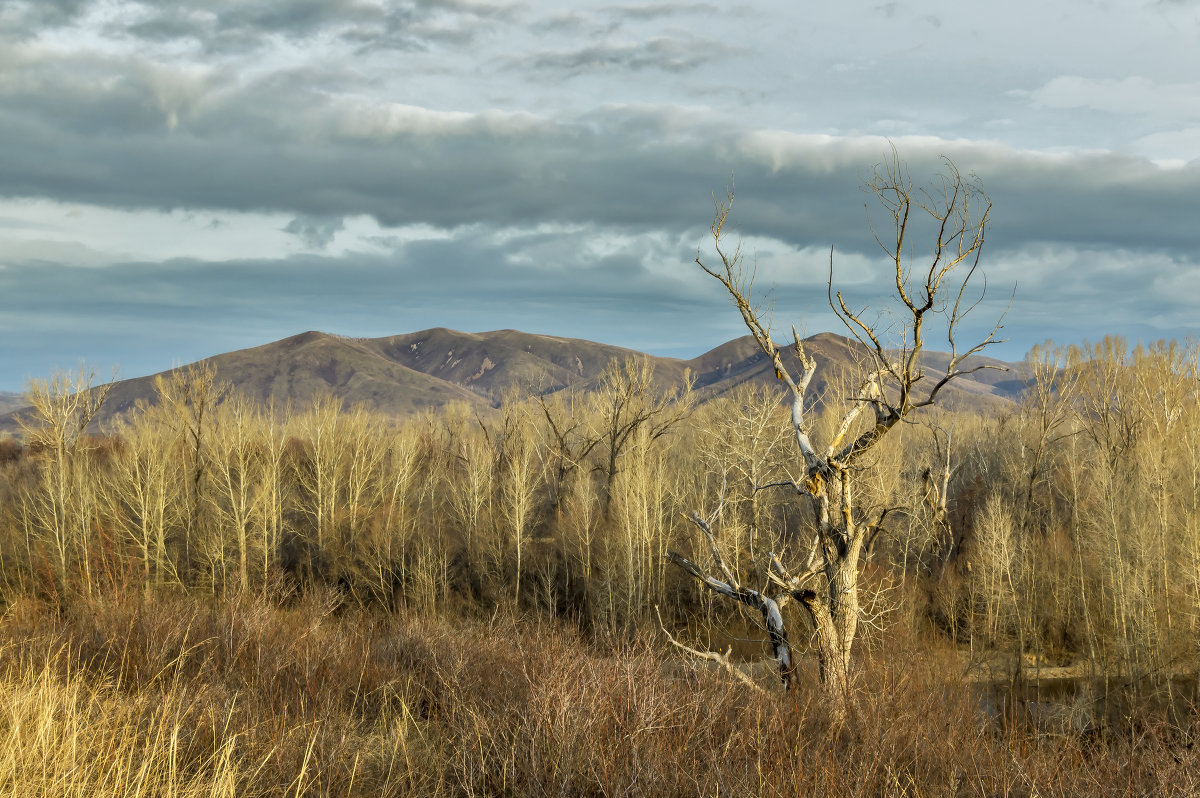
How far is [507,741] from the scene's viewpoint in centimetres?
791

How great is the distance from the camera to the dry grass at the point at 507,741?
6.96m

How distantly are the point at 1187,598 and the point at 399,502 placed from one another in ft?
139

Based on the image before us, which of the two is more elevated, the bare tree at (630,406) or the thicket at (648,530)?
the bare tree at (630,406)

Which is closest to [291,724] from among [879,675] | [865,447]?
[879,675]

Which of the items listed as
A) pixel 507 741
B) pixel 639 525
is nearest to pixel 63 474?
pixel 639 525

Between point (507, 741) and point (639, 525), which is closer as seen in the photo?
point (507, 741)

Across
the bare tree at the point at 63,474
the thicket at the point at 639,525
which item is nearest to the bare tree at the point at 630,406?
the thicket at the point at 639,525

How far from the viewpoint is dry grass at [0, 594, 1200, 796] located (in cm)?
696

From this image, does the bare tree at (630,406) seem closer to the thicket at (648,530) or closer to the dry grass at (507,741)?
the thicket at (648,530)

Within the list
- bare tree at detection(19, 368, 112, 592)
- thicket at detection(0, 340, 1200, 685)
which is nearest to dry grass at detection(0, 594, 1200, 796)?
thicket at detection(0, 340, 1200, 685)

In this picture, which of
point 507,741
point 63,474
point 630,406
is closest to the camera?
point 507,741

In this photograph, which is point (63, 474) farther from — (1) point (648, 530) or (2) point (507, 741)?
(2) point (507, 741)

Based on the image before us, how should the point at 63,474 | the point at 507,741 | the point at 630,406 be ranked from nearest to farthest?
the point at 507,741, the point at 63,474, the point at 630,406

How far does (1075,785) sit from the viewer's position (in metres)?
7.52
